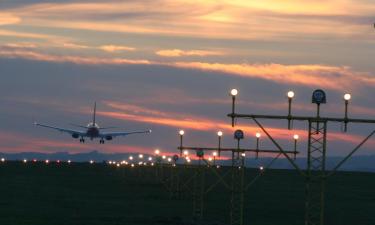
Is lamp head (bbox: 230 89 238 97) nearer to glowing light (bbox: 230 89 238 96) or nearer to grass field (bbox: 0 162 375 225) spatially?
glowing light (bbox: 230 89 238 96)

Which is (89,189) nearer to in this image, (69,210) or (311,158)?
(69,210)

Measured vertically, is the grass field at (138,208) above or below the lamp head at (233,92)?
below

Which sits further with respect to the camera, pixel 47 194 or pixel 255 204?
pixel 47 194

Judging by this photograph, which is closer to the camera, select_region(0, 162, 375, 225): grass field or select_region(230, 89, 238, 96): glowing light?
select_region(230, 89, 238, 96): glowing light

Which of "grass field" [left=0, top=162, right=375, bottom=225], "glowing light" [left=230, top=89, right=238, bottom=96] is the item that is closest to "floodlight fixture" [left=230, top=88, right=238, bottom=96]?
"glowing light" [left=230, top=89, right=238, bottom=96]

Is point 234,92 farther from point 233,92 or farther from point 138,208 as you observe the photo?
point 138,208

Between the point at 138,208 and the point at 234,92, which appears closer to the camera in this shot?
the point at 234,92

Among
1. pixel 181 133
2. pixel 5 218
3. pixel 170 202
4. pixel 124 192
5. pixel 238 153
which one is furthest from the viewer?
pixel 124 192

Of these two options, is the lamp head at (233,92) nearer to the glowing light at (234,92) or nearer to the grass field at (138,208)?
the glowing light at (234,92)

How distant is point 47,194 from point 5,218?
5363 centimetres

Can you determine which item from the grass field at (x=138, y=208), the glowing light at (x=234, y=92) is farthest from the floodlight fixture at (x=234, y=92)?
the grass field at (x=138, y=208)

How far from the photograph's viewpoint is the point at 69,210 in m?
111

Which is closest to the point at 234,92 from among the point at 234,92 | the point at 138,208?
the point at 234,92

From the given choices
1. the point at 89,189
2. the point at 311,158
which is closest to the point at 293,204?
the point at 89,189
